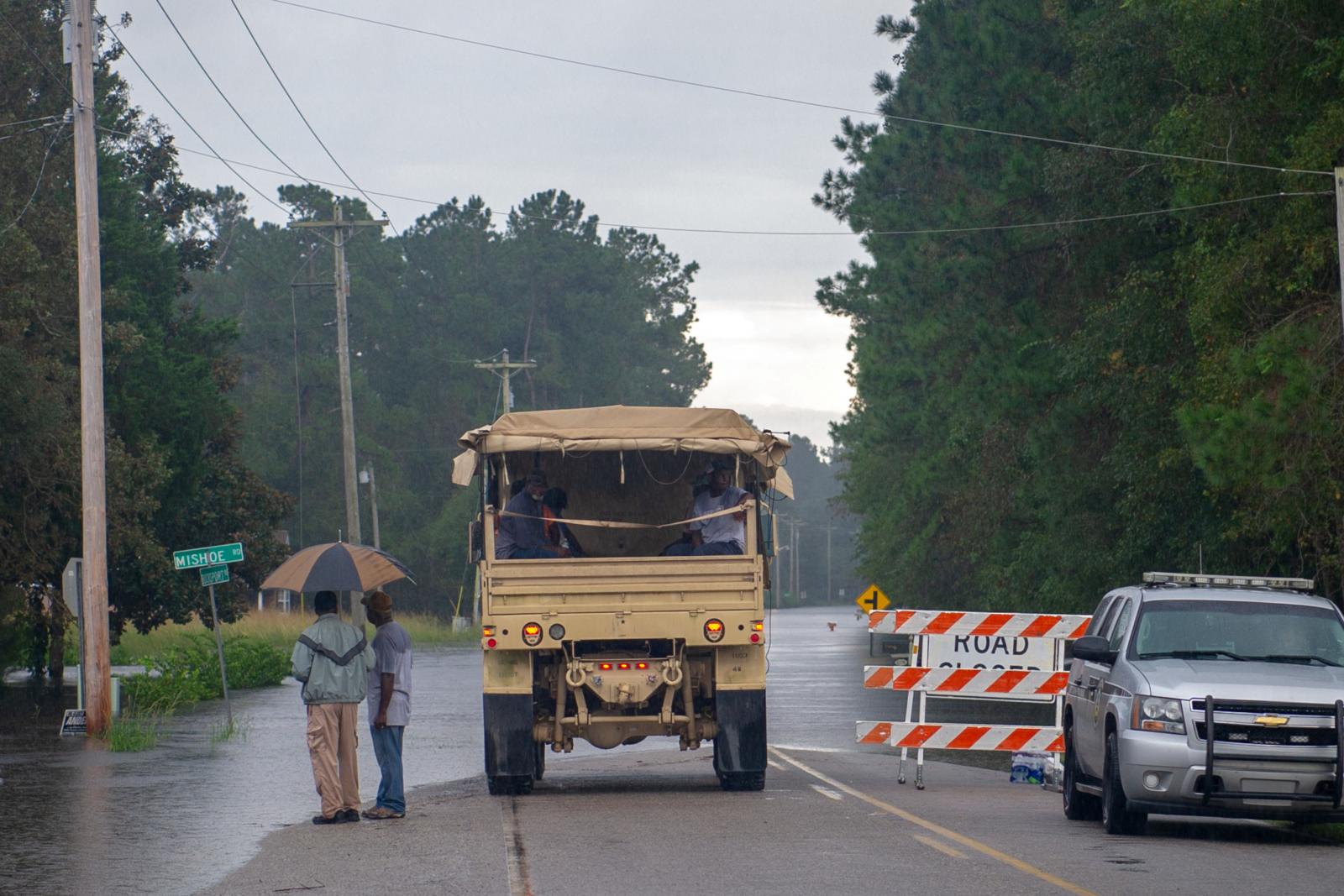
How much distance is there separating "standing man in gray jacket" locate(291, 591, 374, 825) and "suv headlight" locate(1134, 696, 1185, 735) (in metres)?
5.97

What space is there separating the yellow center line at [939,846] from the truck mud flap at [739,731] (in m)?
3.17

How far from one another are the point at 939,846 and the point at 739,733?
3871 mm

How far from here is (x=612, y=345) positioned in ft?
363

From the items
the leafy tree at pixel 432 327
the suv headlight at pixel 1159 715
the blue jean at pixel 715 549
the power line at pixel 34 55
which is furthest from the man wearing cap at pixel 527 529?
the leafy tree at pixel 432 327

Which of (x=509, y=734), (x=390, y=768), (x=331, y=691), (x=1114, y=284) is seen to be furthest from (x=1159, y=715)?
(x=1114, y=284)

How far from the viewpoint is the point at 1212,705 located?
1295cm

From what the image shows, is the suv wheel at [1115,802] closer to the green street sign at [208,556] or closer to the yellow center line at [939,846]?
the yellow center line at [939,846]

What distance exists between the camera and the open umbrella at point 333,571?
14.9 meters

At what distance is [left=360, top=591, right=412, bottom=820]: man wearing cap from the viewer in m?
15.2

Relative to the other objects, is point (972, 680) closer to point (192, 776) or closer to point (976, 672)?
point (976, 672)

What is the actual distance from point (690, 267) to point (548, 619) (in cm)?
11014

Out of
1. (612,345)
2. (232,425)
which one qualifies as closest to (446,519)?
(612,345)

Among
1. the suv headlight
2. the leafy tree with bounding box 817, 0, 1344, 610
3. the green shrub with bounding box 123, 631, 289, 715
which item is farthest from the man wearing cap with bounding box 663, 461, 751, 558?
the green shrub with bounding box 123, 631, 289, 715

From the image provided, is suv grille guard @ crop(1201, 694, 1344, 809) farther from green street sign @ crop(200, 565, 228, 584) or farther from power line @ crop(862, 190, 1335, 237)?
green street sign @ crop(200, 565, 228, 584)
